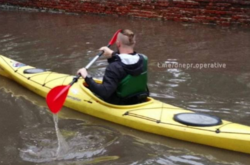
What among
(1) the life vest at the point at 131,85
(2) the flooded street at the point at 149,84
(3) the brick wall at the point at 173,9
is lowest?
(2) the flooded street at the point at 149,84

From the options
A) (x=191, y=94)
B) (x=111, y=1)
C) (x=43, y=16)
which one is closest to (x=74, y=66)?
(x=191, y=94)

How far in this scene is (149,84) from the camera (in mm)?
5070

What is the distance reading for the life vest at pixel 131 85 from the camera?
12.5 ft

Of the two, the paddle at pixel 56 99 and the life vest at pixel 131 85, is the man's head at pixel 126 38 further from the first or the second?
the paddle at pixel 56 99

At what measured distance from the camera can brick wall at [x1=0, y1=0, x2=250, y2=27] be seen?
27.7 ft

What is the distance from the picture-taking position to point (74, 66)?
603 centimetres

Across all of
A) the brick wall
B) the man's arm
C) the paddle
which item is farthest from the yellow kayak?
the brick wall

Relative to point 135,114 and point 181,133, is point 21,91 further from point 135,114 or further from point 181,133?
point 181,133

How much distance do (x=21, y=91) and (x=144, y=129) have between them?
2.07 m

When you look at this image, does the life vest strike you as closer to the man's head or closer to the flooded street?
the man's head

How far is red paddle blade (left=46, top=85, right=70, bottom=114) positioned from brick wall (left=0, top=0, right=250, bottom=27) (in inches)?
224

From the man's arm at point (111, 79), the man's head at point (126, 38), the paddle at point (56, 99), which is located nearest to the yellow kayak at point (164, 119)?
the man's arm at point (111, 79)

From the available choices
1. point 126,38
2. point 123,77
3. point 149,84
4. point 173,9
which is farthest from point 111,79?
point 173,9

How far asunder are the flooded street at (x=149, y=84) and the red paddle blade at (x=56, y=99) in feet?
0.85
